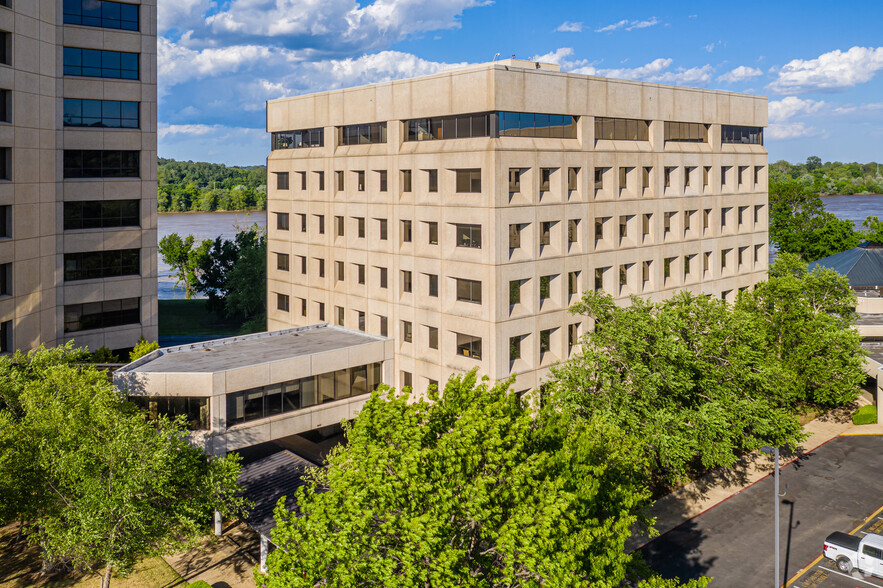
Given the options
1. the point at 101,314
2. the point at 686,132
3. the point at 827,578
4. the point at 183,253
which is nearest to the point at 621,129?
the point at 686,132

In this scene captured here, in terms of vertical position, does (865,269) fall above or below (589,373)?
above

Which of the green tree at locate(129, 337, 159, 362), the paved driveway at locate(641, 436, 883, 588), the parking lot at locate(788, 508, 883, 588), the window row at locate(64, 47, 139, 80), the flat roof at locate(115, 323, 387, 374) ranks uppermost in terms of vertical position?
the window row at locate(64, 47, 139, 80)

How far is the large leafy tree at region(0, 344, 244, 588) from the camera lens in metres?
25.9

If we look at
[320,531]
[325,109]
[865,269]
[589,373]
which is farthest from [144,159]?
[865,269]

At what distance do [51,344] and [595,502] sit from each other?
125 ft

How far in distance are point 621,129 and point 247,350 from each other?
30.4 meters

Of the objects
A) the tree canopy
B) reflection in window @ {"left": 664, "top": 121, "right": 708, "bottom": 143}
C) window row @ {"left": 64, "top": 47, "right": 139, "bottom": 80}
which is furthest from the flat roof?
reflection in window @ {"left": 664, "top": 121, "right": 708, "bottom": 143}

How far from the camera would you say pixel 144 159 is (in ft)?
171

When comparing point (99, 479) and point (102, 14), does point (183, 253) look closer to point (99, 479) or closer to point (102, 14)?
point (102, 14)

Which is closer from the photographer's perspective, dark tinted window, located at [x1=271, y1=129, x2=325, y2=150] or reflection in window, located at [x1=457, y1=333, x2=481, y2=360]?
reflection in window, located at [x1=457, y1=333, x2=481, y2=360]

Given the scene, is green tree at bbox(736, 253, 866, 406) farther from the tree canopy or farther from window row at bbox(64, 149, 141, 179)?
window row at bbox(64, 149, 141, 179)

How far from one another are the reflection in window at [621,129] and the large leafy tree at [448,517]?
94.9 feet

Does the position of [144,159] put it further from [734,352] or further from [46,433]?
[734,352]

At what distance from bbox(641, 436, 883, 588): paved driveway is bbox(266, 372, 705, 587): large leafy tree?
12812 mm
